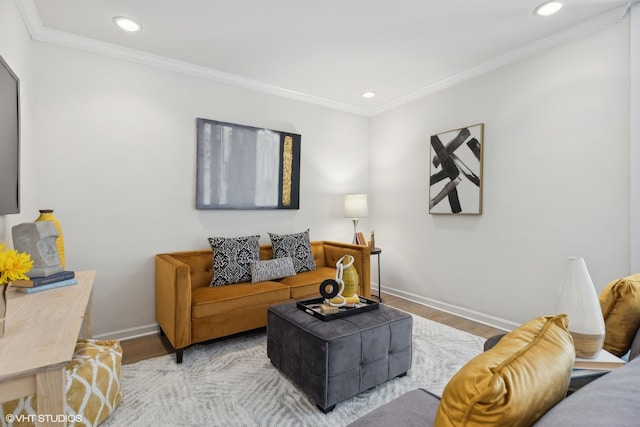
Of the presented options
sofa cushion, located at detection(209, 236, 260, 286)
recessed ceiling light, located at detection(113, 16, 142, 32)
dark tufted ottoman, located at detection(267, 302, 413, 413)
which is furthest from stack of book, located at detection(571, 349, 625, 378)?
recessed ceiling light, located at detection(113, 16, 142, 32)

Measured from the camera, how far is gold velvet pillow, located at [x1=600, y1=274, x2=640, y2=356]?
4.39 feet

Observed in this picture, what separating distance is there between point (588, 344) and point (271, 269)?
247 centimetres

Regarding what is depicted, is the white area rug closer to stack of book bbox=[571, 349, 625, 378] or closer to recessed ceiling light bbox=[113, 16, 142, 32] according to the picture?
stack of book bbox=[571, 349, 625, 378]

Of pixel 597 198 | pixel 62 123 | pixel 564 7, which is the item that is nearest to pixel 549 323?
pixel 597 198

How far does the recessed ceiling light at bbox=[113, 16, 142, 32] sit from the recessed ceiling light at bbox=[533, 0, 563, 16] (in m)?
3.02

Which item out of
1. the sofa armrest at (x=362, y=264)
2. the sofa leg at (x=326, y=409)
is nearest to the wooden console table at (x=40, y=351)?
the sofa leg at (x=326, y=409)

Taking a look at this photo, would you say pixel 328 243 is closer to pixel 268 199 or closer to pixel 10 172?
pixel 268 199

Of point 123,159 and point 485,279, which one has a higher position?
point 123,159

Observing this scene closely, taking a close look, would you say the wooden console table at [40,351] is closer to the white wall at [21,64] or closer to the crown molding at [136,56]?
the white wall at [21,64]

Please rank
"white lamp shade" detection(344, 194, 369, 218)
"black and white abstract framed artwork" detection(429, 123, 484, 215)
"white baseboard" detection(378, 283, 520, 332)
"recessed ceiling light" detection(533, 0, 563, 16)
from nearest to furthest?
"recessed ceiling light" detection(533, 0, 563, 16)
"white baseboard" detection(378, 283, 520, 332)
"black and white abstract framed artwork" detection(429, 123, 484, 215)
"white lamp shade" detection(344, 194, 369, 218)

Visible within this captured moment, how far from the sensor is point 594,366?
3.52 ft

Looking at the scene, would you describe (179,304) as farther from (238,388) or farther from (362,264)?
(362,264)

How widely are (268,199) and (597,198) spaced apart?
3.02 m

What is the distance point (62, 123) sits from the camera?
8.72ft
